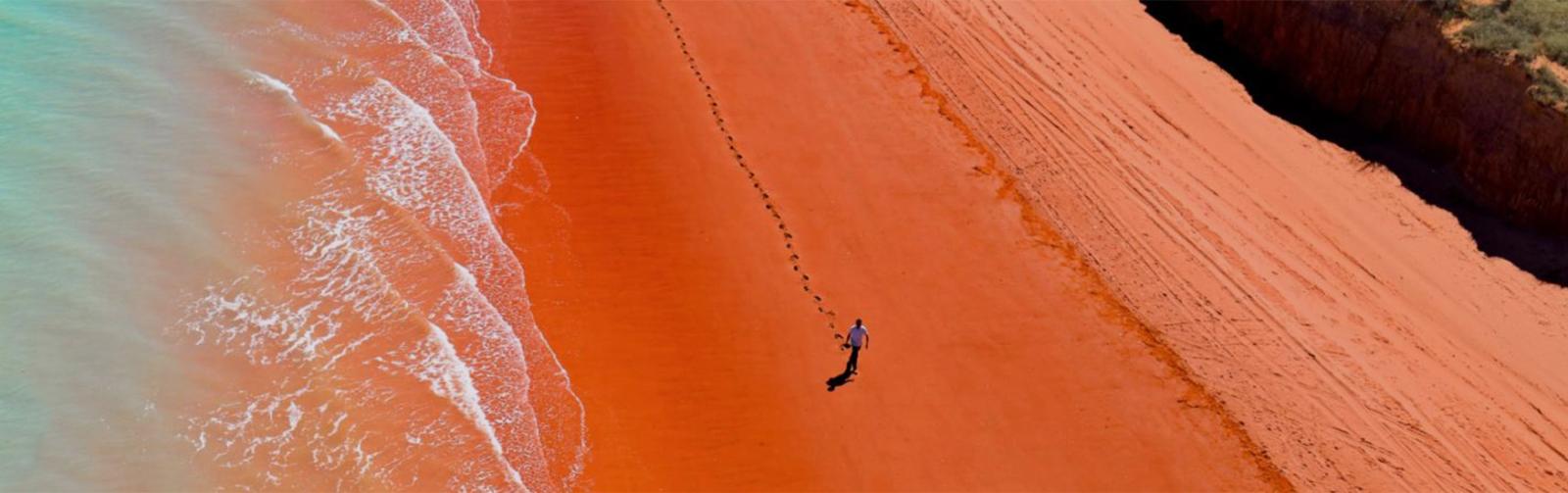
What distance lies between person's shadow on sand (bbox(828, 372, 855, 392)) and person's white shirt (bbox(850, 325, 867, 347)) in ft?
1.45

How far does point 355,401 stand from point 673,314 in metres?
4.12

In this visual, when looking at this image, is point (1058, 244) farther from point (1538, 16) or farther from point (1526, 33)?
point (1538, 16)

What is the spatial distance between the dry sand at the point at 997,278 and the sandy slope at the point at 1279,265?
0.14 feet

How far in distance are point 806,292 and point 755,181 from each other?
2.77m

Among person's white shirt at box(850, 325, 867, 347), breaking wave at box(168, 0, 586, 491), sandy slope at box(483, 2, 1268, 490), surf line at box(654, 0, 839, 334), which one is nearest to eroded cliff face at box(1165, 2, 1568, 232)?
sandy slope at box(483, 2, 1268, 490)

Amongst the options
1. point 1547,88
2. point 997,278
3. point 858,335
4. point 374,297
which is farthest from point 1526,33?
point 374,297

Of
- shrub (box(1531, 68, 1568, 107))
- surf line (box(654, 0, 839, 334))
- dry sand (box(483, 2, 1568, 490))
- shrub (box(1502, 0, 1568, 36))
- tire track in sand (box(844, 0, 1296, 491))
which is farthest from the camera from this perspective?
shrub (box(1502, 0, 1568, 36))

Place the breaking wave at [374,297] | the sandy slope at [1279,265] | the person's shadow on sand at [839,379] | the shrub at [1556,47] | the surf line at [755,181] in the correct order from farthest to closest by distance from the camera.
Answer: the shrub at [1556,47], the surf line at [755,181], the person's shadow on sand at [839,379], the sandy slope at [1279,265], the breaking wave at [374,297]

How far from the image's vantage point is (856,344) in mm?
15578

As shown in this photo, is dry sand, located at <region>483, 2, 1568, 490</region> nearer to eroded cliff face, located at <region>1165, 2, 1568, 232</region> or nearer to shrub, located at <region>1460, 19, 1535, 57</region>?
eroded cliff face, located at <region>1165, 2, 1568, 232</region>

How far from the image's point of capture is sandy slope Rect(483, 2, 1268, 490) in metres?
14.9

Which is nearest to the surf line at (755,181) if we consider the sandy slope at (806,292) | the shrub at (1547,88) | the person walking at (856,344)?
the sandy slope at (806,292)

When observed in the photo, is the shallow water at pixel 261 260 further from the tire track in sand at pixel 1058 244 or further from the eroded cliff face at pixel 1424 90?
the eroded cliff face at pixel 1424 90

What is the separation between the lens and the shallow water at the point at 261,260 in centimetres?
1451
